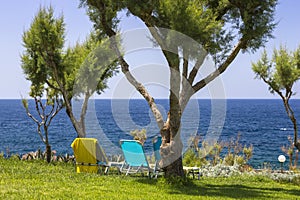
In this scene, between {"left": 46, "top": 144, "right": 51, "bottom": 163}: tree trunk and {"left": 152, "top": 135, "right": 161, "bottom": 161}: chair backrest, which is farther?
{"left": 46, "top": 144, "right": 51, "bottom": 163}: tree trunk

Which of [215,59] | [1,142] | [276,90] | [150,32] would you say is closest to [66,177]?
[150,32]

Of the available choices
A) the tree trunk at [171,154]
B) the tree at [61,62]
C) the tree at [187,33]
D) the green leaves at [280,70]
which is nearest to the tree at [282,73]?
the green leaves at [280,70]

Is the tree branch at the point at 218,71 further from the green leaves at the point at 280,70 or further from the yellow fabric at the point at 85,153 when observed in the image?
the green leaves at the point at 280,70

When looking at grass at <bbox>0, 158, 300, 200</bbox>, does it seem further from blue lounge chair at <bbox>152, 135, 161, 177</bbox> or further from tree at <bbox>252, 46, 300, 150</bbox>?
tree at <bbox>252, 46, 300, 150</bbox>

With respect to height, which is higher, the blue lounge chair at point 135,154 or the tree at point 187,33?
the tree at point 187,33

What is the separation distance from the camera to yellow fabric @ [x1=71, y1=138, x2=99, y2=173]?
30.7ft

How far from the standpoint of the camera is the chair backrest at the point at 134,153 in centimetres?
878

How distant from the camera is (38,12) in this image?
1106cm

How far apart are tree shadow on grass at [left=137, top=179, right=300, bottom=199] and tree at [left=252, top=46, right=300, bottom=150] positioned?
14.0 ft

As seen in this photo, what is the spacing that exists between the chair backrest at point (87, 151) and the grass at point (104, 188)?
22.1 inches

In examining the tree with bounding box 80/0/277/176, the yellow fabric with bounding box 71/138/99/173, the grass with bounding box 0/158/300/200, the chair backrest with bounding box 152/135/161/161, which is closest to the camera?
the grass with bounding box 0/158/300/200

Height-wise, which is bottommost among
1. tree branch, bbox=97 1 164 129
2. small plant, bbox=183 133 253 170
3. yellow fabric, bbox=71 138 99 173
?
small plant, bbox=183 133 253 170

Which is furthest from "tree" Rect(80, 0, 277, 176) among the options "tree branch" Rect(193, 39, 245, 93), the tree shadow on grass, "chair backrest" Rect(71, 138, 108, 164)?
"chair backrest" Rect(71, 138, 108, 164)

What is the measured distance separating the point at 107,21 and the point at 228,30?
2.59m
